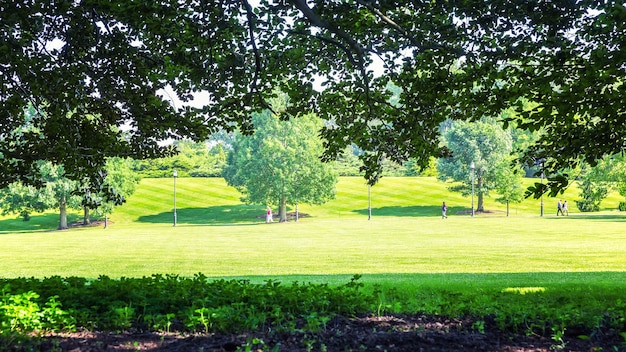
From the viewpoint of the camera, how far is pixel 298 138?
62.0 metres

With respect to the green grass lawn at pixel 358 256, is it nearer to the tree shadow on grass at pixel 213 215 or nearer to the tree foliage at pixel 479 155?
the tree foliage at pixel 479 155

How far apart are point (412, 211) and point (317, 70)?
6494 centimetres

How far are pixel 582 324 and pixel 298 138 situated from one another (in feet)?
184

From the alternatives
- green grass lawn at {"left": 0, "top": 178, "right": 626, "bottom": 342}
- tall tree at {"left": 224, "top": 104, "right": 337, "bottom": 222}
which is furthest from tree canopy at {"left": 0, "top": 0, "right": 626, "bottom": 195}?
tall tree at {"left": 224, "top": 104, "right": 337, "bottom": 222}

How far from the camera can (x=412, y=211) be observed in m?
73.9

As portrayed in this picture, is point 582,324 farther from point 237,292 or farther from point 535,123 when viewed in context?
point 237,292

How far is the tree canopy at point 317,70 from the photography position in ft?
26.4

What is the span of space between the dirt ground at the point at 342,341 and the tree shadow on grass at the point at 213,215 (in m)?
59.4

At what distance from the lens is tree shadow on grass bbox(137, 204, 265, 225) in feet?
220

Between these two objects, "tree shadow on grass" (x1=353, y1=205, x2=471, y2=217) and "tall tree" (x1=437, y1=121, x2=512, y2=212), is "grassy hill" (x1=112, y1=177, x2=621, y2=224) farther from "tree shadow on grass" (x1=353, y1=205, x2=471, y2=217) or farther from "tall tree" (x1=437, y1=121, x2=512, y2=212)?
"tall tree" (x1=437, y1=121, x2=512, y2=212)

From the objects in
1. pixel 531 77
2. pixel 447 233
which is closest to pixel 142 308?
pixel 531 77

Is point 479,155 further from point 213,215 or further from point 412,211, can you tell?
point 213,215

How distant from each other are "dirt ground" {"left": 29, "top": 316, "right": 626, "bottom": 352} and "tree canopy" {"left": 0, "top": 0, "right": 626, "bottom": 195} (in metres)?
2.61

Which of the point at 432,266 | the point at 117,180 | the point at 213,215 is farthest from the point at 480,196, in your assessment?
the point at 432,266
